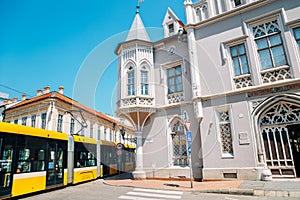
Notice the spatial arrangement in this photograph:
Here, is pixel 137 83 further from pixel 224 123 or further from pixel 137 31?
pixel 224 123

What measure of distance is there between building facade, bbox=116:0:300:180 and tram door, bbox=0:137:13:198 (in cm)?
702

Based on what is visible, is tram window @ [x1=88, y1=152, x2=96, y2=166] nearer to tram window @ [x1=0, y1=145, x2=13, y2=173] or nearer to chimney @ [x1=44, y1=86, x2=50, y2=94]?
tram window @ [x1=0, y1=145, x2=13, y2=173]

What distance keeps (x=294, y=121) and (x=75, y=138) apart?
496 inches

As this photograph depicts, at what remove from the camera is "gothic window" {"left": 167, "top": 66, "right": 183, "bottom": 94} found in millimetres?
14116

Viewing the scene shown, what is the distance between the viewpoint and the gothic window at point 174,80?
14.1 meters

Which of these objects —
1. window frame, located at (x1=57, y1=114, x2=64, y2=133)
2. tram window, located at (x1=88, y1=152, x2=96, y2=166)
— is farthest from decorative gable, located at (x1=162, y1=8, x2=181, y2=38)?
window frame, located at (x1=57, y1=114, x2=64, y2=133)

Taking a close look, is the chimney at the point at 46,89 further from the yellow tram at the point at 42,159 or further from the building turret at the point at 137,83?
the building turret at the point at 137,83

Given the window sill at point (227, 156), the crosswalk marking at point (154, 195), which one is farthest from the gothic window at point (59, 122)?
the window sill at point (227, 156)

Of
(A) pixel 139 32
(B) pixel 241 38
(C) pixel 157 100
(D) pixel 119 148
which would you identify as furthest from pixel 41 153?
(B) pixel 241 38

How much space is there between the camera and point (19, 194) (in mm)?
8523

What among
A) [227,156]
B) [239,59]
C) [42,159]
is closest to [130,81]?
[239,59]

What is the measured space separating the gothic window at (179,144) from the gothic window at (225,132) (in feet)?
8.43

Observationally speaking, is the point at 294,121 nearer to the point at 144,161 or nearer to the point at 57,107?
the point at 144,161

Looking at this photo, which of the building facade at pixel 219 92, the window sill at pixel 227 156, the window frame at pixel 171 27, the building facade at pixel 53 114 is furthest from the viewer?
the building facade at pixel 53 114
